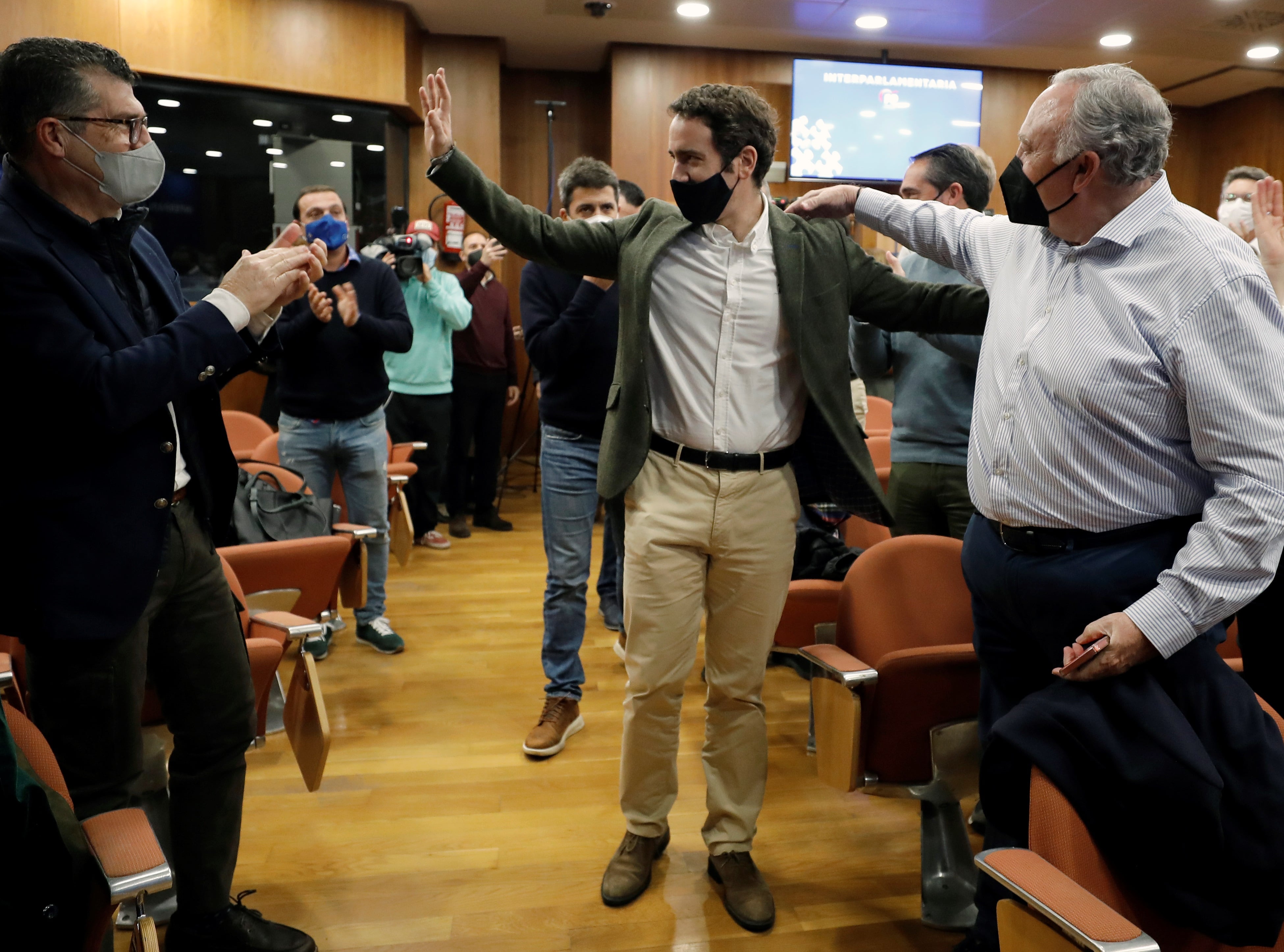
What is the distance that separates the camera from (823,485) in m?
2.06

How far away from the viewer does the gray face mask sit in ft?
4.83

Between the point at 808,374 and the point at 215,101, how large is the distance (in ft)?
17.0

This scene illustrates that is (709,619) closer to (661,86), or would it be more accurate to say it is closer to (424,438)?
(424,438)

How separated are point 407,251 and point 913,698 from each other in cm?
380

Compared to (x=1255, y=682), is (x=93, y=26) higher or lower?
higher

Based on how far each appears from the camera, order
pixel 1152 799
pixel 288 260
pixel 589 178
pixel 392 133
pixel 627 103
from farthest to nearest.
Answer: pixel 627 103, pixel 392 133, pixel 589 178, pixel 288 260, pixel 1152 799

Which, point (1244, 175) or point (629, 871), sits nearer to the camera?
point (629, 871)

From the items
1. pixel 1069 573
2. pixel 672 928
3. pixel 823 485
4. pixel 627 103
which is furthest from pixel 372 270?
pixel 627 103

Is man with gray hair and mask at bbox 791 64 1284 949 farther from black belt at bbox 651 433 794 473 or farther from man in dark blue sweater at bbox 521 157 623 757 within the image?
man in dark blue sweater at bbox 521 157 623 757

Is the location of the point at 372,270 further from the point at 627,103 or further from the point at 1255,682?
the point at 627,103

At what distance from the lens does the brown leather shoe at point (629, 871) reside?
204 cm

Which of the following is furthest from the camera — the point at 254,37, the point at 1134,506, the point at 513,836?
the point at 254,37

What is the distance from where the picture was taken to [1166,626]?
51.6 inches

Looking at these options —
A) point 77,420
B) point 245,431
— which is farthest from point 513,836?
point 245,431
